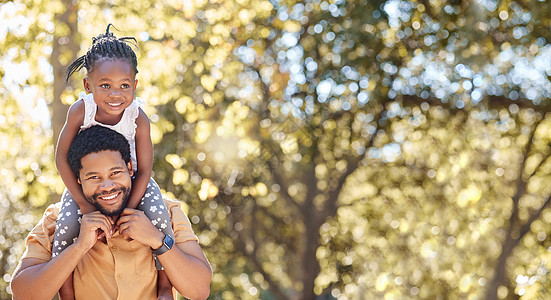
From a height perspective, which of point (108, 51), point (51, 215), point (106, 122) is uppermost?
point (108, 51)

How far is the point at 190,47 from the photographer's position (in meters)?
7.74

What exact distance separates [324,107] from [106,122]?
5.19 metres

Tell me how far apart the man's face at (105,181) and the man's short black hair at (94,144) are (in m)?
0.03

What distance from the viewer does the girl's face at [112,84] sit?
281 centimetres

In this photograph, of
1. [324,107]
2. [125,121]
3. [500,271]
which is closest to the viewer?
[125,121]

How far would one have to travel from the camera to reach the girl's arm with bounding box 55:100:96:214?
9.28 feet

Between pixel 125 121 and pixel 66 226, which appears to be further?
pixel 125 121

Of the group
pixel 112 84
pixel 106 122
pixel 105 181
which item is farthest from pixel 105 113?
pixel 105 181

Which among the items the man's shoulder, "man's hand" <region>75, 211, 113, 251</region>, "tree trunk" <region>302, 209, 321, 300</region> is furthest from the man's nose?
"tree trunk" <region>302, 209, 321, 300</region>

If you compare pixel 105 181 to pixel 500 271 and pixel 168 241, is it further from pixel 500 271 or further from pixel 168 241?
pixel 500 271

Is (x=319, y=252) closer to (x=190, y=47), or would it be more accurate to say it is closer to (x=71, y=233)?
(x=190, y=47)

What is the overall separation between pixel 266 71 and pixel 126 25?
5.95ft

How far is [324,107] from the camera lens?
26.1 feet

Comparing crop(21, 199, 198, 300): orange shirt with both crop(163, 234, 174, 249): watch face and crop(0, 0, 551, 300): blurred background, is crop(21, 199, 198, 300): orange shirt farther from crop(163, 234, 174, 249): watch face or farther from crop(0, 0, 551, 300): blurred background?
crop(0, 0, 551, 300): blurred background
